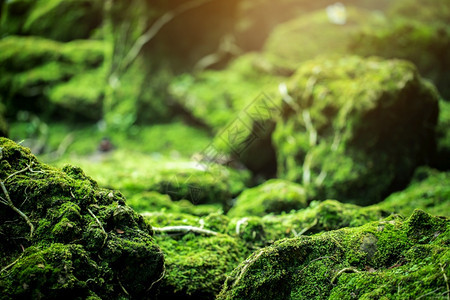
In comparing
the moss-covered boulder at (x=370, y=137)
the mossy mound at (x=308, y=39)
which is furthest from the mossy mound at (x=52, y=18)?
the moss-covered boulder at (x=370, y=137)

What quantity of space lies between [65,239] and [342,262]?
7.70 ft

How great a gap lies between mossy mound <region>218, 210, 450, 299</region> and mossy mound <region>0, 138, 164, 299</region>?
0.88m

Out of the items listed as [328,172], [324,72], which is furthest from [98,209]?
[324,72]

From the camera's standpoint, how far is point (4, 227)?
2.69m

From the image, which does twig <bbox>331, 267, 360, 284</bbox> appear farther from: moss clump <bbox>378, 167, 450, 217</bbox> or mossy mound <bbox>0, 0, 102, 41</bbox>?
mossy mound <bbox>0, 0, 102, 41</bbox>

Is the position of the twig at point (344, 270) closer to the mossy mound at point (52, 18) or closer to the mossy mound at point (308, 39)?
the mossy mound at point (308, 39)

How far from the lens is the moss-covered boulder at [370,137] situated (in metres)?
6.72

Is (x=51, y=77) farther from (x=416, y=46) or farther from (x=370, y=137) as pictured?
(x=416, y=46)

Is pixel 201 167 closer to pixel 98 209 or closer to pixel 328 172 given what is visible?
pixel 328 172

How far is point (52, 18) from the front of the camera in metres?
12.7

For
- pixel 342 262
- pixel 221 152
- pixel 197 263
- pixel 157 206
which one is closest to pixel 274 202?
pixel 157 206

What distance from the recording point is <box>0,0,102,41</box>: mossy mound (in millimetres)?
12656

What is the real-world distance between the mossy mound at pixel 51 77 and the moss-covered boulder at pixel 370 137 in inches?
288

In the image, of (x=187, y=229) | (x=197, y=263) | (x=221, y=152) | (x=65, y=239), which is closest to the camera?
(x=65, y=239)
